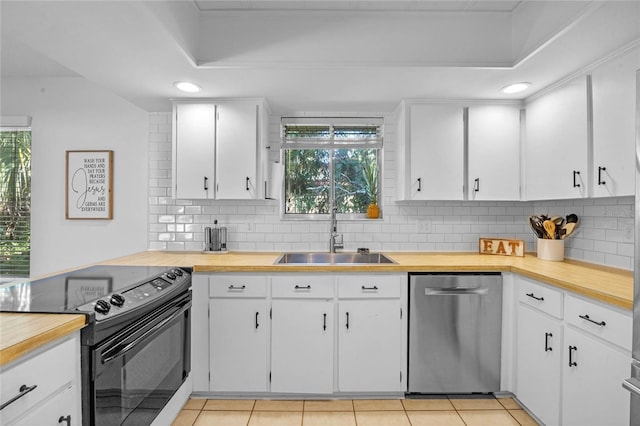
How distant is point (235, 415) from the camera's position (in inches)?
86.7

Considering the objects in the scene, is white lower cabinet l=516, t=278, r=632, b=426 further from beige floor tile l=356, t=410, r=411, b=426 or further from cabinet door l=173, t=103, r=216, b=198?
cabinet door l=173, t=103, r=216, b=198

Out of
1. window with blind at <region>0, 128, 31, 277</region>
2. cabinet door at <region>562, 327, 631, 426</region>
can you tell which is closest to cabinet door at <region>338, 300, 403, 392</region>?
cabinet door at <region>562, 327, 631, 426</region>

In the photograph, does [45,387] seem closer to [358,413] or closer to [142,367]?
[142,367]

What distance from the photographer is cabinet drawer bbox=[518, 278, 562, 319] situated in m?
1.89

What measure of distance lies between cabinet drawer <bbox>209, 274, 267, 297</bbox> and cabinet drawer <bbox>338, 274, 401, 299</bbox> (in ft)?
1.76

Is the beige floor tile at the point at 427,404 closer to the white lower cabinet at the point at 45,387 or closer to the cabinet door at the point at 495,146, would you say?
the cabinet door at the point at 495,146

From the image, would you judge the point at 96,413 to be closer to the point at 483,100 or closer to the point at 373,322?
the point at 373,322

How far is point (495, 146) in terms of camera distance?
2744 millimetres

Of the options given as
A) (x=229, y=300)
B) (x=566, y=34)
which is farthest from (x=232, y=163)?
(x=566, y=34)

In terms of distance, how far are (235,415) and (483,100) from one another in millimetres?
2924

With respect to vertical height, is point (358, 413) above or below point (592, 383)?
below

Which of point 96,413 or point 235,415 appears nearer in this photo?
point 96,413

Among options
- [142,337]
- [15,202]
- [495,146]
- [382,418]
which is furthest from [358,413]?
[15,202]

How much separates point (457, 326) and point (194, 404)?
1854mm
